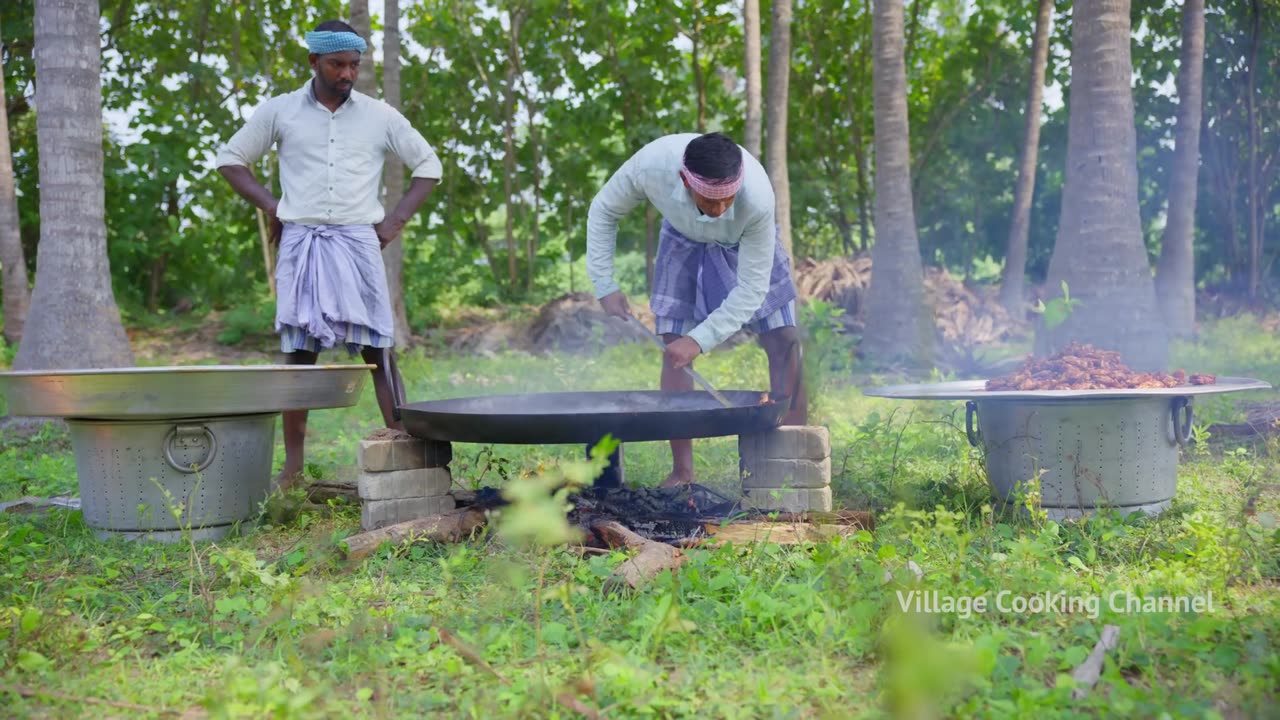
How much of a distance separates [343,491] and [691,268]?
1819 millimetres

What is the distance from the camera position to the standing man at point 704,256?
3645 millimetres

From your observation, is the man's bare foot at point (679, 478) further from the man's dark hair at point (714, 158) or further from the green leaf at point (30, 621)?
the green leaf at point (30, 621)

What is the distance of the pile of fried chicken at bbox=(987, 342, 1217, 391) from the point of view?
3.61m

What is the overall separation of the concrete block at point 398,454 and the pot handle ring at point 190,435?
52 cm

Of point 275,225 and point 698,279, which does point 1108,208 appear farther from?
point 275,225

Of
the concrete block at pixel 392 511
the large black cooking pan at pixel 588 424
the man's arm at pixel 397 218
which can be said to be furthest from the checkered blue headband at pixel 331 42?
the concrete block at pixel 392 511

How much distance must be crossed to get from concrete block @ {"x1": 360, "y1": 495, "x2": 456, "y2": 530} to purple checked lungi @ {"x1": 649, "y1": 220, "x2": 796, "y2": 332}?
1.25 meters

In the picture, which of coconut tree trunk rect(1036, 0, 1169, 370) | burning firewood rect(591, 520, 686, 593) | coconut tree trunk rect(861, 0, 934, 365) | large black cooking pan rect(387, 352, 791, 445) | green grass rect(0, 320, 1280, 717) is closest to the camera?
green grass rect(0, 320, 1280, 717)

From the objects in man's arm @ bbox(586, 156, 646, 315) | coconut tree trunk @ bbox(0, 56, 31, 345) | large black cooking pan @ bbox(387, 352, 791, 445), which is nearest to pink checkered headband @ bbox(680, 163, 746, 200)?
man's arm @ bbox(586, 156, 646, 315)

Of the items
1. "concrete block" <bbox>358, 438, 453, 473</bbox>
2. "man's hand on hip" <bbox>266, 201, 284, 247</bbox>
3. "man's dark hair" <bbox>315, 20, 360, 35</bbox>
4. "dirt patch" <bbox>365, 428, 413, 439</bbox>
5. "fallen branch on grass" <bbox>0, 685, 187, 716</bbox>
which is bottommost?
"fallen branch on grass" <bbox>0, 685, 187, 716</bbox>

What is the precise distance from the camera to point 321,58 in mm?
4184

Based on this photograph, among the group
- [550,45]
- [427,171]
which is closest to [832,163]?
[550,45]

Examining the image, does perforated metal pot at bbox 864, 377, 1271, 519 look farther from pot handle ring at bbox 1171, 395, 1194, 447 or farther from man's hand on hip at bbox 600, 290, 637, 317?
man's hand on hip at bbox 600, 290, 637, 317

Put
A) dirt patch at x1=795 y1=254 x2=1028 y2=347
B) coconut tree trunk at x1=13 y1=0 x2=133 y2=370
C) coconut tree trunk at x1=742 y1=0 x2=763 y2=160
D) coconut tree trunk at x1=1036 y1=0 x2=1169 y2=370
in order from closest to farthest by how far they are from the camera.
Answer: coconut tree trunk at x1=13 y1=0 x2=133 y2=370
coconut tree trunk at x1=1036 y1=0 x2=1169 y2=370
coconut tree trunk at x1=742 y1=0 x2=763 y2=160
dirt patch at x1=795 y1=254 x2=1028 y2=347
